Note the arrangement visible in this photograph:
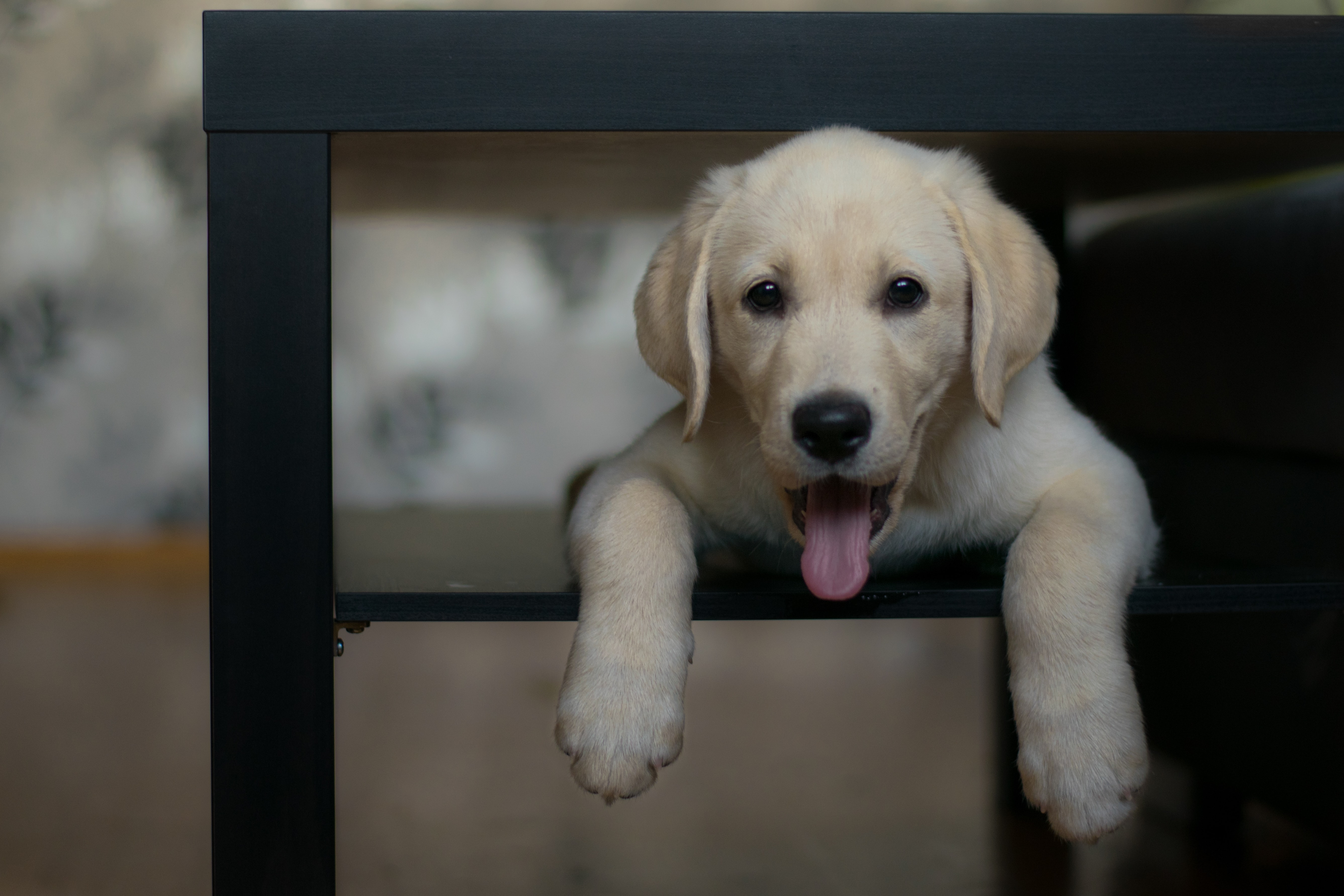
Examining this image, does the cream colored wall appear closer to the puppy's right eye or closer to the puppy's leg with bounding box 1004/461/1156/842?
the puppy's right eye

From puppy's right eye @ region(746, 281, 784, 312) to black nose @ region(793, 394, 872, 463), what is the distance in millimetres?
248

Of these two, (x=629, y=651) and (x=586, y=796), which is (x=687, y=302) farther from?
(x=586, y=796)

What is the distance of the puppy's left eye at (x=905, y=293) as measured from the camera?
5.33 feet

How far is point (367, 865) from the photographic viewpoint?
226 centimetres

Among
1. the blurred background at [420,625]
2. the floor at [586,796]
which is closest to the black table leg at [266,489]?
the blurred background at [420,625]

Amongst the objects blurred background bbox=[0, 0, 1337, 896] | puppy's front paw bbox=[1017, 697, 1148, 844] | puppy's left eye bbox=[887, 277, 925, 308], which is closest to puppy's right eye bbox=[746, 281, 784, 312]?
puppy's left eye bbox=[887, 277, 925, 308]

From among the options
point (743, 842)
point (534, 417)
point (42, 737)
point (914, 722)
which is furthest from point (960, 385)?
point (534, 417)

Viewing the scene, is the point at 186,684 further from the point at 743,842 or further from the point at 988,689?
the point at 988,689

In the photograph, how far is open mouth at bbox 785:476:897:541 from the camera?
5.14ft

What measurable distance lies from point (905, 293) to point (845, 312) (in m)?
0.10

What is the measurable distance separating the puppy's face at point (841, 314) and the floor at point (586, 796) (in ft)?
3.41

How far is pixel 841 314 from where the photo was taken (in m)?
1.59

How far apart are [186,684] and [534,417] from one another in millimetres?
2822

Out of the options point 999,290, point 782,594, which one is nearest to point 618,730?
point 782,594
